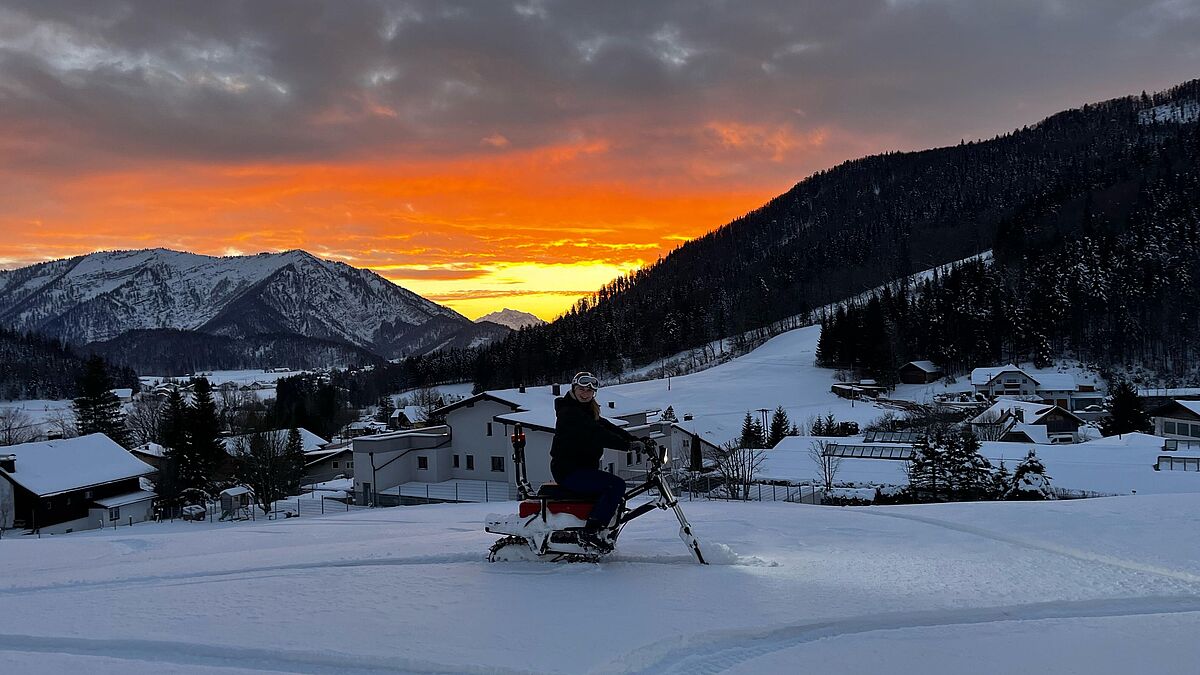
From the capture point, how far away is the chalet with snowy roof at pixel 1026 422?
56.4 metres

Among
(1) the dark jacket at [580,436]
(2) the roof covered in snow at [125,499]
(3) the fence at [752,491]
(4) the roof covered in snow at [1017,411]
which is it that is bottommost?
(3) the fence at [752,491]

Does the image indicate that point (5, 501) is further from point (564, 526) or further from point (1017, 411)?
point (1017, 411)

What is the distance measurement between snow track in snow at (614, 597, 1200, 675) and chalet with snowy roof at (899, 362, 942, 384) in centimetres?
10584

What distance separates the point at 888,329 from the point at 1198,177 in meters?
102

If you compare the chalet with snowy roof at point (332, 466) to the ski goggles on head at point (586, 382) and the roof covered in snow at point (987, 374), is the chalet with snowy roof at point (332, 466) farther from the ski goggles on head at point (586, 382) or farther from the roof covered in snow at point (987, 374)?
the roof covered in snow at point (987, 374)

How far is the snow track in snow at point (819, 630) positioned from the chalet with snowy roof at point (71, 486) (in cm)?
4291

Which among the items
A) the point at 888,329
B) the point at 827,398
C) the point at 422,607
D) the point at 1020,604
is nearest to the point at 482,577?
the point at 422,607

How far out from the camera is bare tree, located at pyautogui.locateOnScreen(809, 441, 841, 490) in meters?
35.1

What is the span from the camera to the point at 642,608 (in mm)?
5125

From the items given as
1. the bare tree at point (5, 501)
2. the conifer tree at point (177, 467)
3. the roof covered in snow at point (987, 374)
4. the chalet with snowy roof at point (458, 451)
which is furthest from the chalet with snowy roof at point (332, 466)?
the roof covered in snow at point (987, 374)

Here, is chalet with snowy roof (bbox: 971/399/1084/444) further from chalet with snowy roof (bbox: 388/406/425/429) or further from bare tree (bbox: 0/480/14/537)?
bare tree (bbox: 0/480/14/537)

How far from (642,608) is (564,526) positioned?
5.67 feet

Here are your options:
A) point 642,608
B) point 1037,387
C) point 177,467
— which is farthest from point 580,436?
point 1037,387

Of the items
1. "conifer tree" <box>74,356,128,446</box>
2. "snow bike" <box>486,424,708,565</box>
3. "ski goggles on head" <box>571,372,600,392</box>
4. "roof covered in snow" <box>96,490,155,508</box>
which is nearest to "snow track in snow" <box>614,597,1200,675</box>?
"snow bike" <box>486,424,708,565</box>
